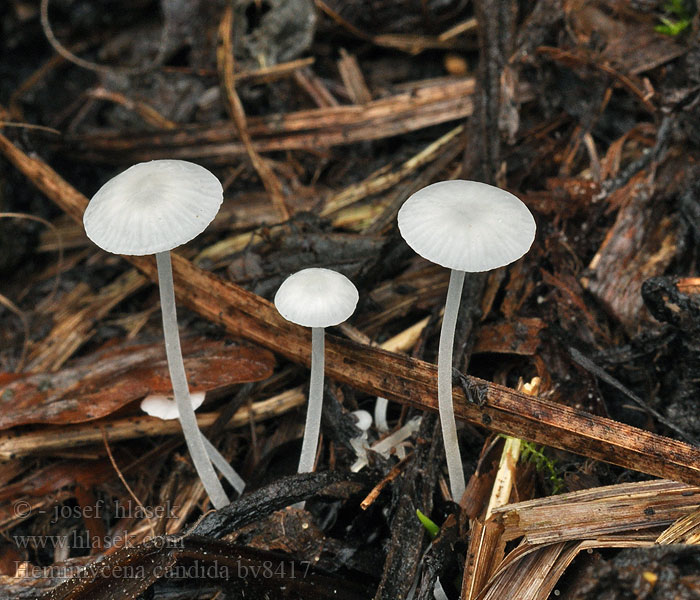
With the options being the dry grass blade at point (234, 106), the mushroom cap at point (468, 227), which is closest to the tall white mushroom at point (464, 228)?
the mushroom cap at point (468, 227)

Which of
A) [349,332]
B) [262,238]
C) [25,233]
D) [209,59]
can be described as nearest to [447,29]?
[209,59]

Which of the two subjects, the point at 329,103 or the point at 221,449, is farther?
the point at 329,103

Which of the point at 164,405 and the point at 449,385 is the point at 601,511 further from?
the point at 164,405

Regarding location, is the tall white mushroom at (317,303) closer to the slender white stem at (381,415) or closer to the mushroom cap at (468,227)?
the mushroom cap at (468,227)

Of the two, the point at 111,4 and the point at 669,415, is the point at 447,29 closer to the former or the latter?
the point at 111,4

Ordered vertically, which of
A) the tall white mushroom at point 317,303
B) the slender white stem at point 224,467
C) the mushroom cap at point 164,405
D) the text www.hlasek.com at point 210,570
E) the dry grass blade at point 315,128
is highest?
the dry grass blade at point 315,128

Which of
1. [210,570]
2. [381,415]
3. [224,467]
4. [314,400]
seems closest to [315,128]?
[381,415]

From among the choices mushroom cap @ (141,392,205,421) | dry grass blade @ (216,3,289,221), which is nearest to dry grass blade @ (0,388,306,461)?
mushroom cap @ (141,392,205,421)

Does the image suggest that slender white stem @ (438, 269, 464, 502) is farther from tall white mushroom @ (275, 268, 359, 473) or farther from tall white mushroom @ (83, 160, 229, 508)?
tall white mushroom @ (83, 160, 229, 508)
